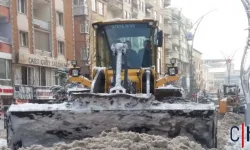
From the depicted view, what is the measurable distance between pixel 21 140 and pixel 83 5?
30725mm

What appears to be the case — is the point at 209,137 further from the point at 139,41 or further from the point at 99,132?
the point at 139,41

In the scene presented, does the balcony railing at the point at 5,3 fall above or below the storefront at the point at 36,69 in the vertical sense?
above

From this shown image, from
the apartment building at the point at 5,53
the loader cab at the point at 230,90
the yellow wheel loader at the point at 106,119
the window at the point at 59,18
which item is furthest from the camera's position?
the window at the point at 59,18

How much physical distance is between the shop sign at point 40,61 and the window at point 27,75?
60 centimetres

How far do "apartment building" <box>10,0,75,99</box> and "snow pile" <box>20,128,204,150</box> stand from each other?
17392 mm

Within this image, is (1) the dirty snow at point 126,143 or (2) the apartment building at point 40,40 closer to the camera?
(1) the dirty snow at point 126,143

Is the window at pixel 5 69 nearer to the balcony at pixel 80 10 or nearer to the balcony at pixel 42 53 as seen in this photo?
the balcony at pixel 42 53

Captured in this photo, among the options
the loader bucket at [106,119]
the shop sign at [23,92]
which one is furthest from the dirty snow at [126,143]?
the shop sign at [23,92]

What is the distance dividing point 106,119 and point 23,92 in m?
16.7

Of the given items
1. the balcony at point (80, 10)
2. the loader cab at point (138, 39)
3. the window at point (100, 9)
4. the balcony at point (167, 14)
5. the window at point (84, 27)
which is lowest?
the loader cab at point (138, 39)

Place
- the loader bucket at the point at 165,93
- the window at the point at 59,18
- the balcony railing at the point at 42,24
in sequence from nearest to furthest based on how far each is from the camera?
1. the loader bucket at the point at 165,93
2. the balcony railing at the point at 42,24
3. the window at the point at 59,18

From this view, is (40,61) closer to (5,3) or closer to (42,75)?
(42,75)

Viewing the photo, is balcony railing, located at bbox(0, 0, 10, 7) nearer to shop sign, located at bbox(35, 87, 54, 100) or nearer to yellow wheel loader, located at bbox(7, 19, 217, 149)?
shop sign, located at bbox(35, 87, 54, 100)

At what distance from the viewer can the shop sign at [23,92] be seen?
2286cm
